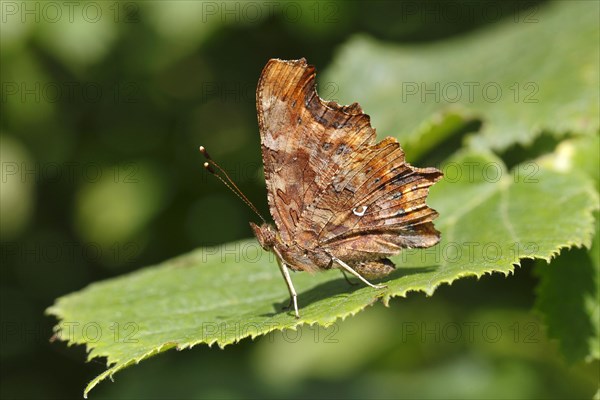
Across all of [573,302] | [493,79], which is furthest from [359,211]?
[493,79]

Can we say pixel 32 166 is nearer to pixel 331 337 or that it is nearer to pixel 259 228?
pixel 331 337

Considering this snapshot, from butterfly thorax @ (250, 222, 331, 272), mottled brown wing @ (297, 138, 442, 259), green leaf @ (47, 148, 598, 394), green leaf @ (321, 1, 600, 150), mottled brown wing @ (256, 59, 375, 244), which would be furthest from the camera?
green leaf @ (321, 1, 600, 150)

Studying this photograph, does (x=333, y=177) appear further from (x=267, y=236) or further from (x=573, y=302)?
(x=573, y=302)

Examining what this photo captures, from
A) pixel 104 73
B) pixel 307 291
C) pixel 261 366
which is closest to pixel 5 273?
pixel 104 73

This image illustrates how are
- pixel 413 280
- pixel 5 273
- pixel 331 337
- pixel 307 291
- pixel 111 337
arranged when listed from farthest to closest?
pixel 5 273 < pixel 331 337 < pixel 307 291 < pixel 111 337 < pixel 413 280

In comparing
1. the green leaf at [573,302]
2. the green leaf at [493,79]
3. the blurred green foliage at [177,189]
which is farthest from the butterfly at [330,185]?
the blurred green foliage at [177,189]

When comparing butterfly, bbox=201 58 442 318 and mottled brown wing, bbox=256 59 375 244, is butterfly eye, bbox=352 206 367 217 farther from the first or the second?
mottled brown wing, bbox=256 59 375 244

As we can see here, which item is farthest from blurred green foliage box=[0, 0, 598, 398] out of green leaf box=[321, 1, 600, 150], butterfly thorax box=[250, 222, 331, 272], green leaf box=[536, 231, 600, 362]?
butterfly thorax box=[250, 222, 331, 272]
